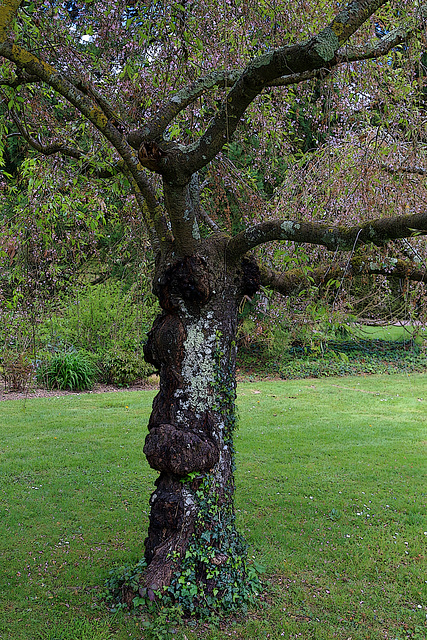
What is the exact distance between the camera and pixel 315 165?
20.2 feet

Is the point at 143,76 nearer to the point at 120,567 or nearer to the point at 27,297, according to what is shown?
the point at 27,297

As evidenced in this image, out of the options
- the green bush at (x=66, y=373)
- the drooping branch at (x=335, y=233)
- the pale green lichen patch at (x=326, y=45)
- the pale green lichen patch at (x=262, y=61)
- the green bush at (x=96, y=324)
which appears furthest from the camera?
the green bush at (x=96, y=324)

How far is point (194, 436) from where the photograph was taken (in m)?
3.58

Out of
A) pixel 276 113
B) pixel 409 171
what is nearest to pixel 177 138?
pixel 276 113

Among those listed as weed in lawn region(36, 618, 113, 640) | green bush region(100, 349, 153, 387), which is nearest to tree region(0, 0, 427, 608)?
weed in lawn region(36, 618, 113, 640)

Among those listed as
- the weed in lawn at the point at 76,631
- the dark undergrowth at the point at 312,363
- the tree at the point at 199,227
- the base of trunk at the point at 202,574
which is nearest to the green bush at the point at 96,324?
the dark undergrowth at the point at 312,363

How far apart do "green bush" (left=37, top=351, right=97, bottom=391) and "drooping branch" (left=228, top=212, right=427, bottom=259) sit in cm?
824

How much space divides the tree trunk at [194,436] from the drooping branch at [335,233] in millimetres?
236

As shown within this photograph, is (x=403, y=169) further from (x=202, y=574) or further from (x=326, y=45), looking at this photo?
(x=202, y=574)

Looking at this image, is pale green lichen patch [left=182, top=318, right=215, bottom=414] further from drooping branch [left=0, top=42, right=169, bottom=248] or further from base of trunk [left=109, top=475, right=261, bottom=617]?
drooping branch [left=0, top=42, right=169, bottom=248]

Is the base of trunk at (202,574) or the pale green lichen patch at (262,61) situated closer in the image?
the pale green lichen patch at (262,61)

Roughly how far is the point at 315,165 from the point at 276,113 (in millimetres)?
814

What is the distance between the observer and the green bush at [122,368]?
11.9 metres

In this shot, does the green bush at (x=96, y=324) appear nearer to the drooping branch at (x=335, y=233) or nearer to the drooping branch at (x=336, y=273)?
the drooping branch at (x=336, y=273)
